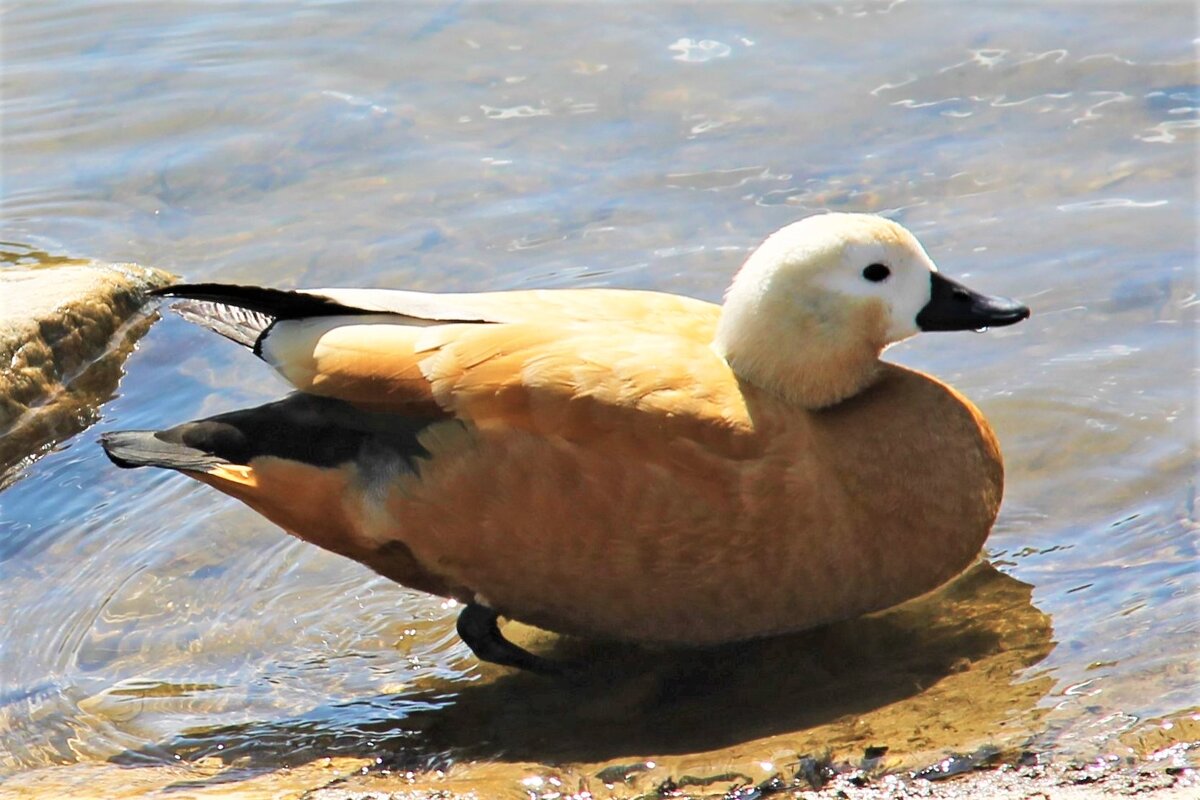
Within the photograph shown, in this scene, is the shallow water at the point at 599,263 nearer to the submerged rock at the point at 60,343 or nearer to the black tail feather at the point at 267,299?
the submerged rock at the point at 60,343

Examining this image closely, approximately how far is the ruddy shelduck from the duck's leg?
0.01 meters

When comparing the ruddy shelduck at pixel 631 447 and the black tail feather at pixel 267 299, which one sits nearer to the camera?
the ruddy shelduck at pixel 631 447

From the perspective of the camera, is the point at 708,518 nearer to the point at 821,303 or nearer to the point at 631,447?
the point at 631,447

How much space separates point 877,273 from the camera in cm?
500

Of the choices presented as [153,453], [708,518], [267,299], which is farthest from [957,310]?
[153,453]

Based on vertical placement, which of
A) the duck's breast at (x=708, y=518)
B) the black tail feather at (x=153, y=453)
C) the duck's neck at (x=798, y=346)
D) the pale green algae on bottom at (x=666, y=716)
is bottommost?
the pale green algae on bottom at (x=666, y=716)

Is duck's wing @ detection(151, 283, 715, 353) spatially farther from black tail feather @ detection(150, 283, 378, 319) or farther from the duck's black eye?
the duck's black eye

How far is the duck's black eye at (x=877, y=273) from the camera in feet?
16.4

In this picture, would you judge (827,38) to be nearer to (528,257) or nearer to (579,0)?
(579,0)

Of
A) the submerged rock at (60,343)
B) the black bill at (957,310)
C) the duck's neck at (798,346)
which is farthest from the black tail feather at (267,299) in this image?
the submerged rock at (60,343)

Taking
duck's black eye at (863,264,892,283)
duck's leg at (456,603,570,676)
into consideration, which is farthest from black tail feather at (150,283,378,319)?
duck's black eye at (863,264,892,283)

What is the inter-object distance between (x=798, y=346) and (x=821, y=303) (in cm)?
15

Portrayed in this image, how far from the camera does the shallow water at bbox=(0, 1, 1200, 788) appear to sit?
4730 mm

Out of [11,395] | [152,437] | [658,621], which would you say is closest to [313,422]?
[152,437]
